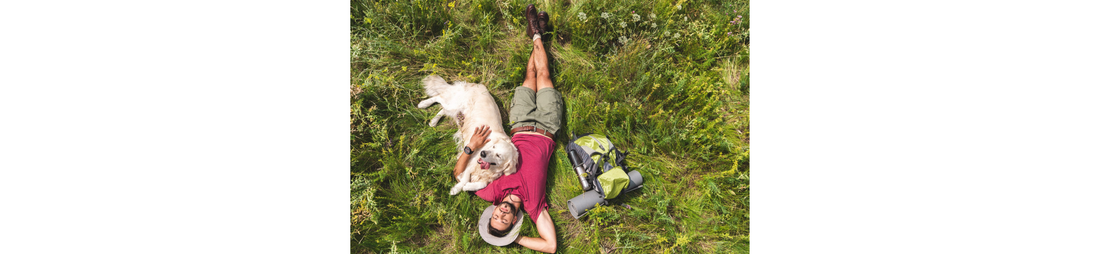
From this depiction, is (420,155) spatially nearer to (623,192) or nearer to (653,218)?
(623,192)

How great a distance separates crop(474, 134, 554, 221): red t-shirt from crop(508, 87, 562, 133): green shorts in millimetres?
180

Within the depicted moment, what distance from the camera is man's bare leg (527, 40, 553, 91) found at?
359cm

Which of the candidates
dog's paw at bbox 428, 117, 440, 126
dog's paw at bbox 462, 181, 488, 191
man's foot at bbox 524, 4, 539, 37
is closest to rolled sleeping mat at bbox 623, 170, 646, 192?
dog's paw at bbox 462, 181, 488, 191

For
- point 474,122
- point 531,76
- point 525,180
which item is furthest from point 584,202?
point 531,76

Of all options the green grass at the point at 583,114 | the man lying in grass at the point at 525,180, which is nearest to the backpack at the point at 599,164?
the green grass at the point at 583,114

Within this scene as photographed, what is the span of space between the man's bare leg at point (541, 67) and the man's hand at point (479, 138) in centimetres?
78

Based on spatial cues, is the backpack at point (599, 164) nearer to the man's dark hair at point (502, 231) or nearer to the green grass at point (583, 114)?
the green grass at point (583, 114)

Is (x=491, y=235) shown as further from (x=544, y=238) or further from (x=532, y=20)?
(x=532, y=20)

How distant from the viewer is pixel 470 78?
→ 144 inches

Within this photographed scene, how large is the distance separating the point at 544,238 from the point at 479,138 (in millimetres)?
1165

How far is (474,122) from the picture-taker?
130 inches

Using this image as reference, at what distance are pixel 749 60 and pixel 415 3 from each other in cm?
374

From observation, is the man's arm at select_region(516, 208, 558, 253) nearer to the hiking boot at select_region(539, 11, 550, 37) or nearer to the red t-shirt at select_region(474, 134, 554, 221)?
the red t-shirt at select_region(474, 134, 554, 221)

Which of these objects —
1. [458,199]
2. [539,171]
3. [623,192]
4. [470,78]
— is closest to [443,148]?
[458,199]
